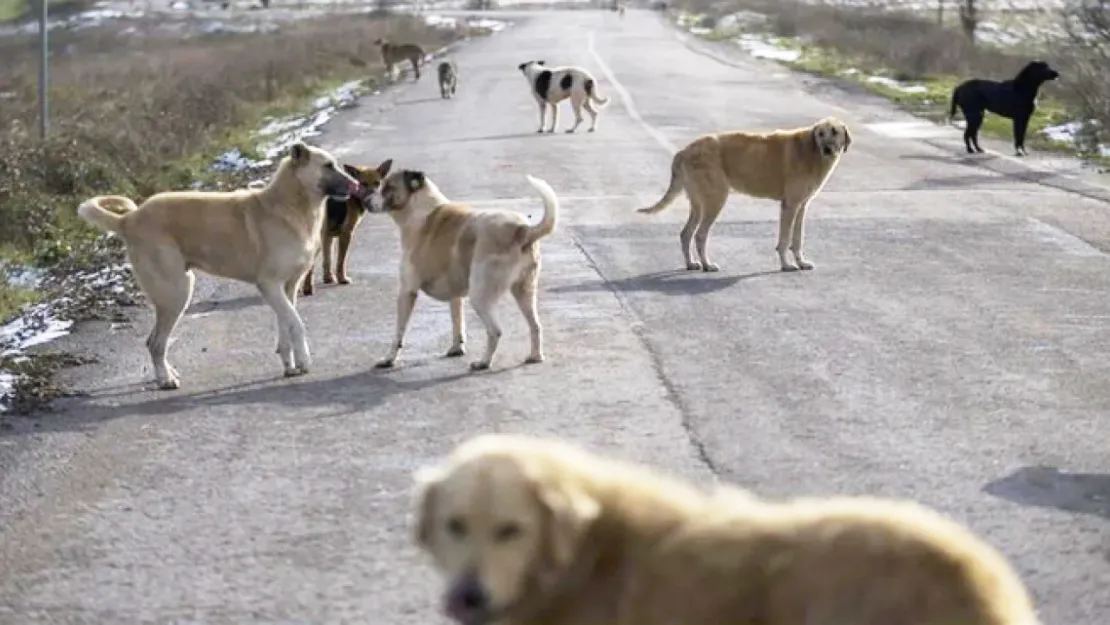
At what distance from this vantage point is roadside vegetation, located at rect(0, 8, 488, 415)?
51.8 ft

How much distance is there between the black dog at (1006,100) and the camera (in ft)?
82.9

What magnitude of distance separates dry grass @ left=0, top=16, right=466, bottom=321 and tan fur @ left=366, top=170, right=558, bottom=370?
398 cm

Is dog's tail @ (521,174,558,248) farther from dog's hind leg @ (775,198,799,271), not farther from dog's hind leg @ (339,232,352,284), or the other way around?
dog's hind leg @ (775,198,799,271)

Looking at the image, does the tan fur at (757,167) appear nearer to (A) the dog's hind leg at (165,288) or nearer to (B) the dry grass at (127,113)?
(A) the dog's hind leg at (165,288)

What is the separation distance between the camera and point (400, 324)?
1098 centimetres

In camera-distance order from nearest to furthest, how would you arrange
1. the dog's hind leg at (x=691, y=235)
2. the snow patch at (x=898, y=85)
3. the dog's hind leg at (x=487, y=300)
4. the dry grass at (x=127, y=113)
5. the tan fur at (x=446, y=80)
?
1. the dog's hind leg at (x=487, y=300)
2. the dog's hind leg at (x=691, y=235)
3. the dry grass at (x=127, y=113)
4. the snow patch at (x=898, y=85)
5. the tan fur at (x=446, y=80)

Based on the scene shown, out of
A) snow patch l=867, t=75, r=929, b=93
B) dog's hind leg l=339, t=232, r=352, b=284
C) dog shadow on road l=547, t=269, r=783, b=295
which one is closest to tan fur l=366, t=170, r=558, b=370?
dog shadow on road l=547, t=269, r=783, b=295

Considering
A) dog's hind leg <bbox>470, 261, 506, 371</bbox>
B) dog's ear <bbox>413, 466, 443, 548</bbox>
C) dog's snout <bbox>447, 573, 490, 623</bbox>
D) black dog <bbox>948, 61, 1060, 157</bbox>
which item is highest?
dog's ear <bbox>413, 466, 443, 548</bbox>

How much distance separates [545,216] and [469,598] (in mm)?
6521

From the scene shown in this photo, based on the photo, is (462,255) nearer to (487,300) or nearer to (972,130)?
(487,300)

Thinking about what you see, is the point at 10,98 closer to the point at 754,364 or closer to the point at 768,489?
the point at 754,364

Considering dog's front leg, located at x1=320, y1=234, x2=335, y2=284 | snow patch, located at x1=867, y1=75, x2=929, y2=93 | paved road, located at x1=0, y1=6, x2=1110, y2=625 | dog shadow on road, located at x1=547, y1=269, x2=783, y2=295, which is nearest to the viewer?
paved road, located at x1=0, y1=6, x2=1110, y2=625

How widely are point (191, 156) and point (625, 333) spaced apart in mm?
14279

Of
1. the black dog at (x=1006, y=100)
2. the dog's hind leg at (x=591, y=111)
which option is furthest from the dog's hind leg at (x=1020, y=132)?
the dog's hind leg at (x=591, y=111)
